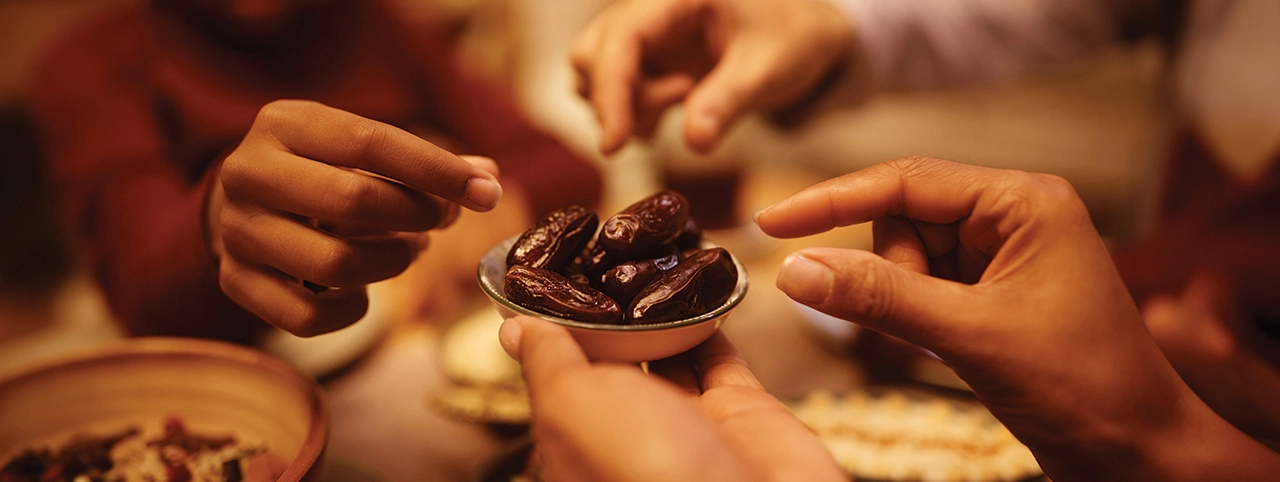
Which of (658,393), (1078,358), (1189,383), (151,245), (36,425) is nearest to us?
(658,393)

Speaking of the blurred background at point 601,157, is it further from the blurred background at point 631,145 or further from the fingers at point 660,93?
the fingers at point 660,93

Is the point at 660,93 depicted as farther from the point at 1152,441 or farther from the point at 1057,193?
the point at 1152,441

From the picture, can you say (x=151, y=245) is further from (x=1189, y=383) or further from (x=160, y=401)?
(x=1189, y=383)

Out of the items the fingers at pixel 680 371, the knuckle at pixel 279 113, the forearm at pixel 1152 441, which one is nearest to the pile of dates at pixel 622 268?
the fingers at pixel 680 371

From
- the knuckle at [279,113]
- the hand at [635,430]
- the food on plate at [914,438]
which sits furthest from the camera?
the food on plate at [914,438]

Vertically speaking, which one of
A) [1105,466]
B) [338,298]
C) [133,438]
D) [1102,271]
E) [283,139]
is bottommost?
[133,438]

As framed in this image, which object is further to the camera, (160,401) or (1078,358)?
(160,401)

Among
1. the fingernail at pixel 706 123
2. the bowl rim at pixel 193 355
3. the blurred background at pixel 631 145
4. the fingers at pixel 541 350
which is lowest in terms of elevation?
the blurred background at pixel 631 145

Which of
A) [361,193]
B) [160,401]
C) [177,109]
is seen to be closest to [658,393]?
[361,193]
